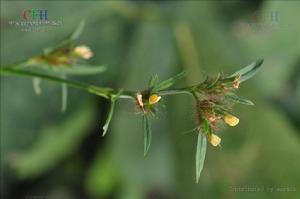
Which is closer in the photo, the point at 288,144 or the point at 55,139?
the point at 288,144

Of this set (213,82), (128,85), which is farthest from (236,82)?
(128,85)

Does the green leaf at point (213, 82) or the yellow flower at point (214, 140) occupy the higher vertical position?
the green leaf at point (213, 82)

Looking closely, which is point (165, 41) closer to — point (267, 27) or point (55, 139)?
point (267, 27)

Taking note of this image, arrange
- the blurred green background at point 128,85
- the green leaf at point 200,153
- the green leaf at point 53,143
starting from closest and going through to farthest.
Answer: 1. the green leaf at point 200,153
2. the blurred green background at point 128,85
3. the green leaf at point 53,143

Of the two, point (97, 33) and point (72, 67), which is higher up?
point (97, 33)

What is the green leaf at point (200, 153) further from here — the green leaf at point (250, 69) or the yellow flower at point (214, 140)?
the green leaf at point (250, 69)

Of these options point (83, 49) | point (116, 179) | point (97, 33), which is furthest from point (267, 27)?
point (83, 49)

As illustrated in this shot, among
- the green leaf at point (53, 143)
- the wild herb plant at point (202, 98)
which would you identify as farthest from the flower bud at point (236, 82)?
the green leaf at point (53, 143)

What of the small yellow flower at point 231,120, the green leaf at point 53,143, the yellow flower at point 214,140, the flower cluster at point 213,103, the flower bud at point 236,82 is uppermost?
the flower bud at point 236,82
